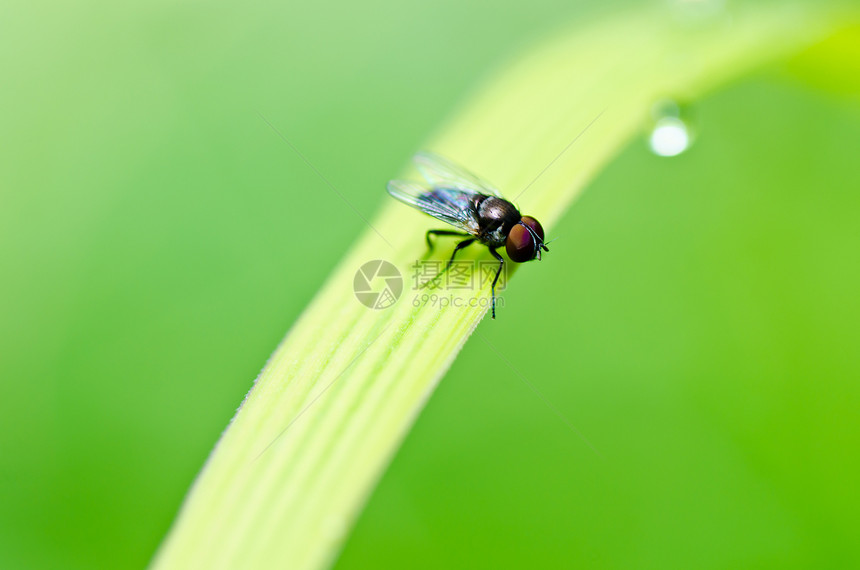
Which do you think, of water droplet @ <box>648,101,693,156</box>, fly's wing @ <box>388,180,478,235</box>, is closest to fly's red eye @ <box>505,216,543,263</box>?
fly's wing @ <box>388,180,478,235</box>

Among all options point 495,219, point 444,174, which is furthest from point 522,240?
point 444,174

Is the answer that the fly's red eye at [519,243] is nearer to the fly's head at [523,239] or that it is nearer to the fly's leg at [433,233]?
the fly's head at [523,239]

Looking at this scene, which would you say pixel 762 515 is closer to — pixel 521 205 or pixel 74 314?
pixel 521 205

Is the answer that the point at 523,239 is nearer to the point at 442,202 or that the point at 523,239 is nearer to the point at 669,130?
the point at 442,202

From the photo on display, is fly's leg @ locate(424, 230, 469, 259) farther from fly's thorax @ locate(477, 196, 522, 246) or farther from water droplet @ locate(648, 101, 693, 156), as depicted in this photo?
water droplet @ locate(648, 101, 693, 156)

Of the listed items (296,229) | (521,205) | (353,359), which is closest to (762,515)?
(521,205)

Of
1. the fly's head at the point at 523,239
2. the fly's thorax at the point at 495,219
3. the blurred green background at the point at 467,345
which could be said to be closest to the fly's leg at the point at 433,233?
the fly's thorax at the point at 495,219
